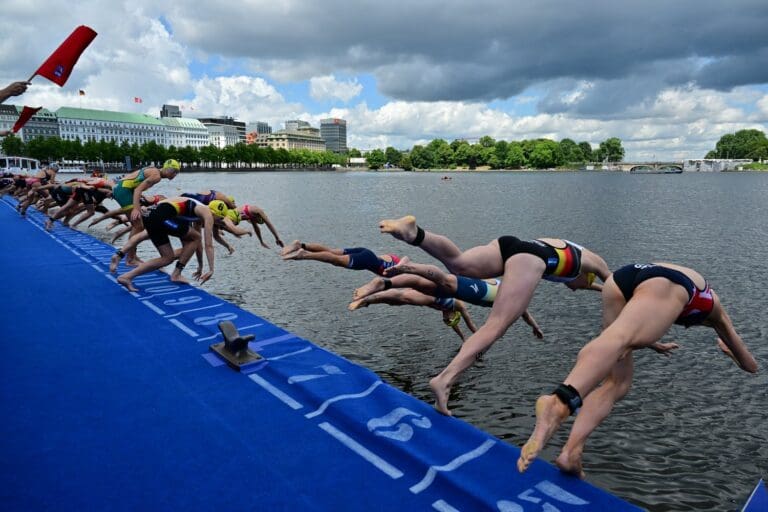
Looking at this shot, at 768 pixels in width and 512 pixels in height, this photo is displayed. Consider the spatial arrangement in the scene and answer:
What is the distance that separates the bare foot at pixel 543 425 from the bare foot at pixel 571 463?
909 millimetres

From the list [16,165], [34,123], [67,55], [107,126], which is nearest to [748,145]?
[16,165]

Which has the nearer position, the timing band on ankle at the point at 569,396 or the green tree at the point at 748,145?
the timing band on ankle at the point at 569,396

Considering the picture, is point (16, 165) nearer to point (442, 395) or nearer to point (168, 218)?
point (168, 218)

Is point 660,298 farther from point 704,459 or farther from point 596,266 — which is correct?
point 704,459

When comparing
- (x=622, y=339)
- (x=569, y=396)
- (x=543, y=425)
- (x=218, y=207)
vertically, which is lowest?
(x=543, y=425)

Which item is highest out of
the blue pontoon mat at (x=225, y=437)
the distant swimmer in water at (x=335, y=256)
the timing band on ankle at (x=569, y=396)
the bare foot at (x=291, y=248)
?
the bare foot at (x=291, y=248)

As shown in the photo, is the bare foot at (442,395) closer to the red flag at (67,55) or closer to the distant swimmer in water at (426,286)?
the distant swimmer in water at (426,286)

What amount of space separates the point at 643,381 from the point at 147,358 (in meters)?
6.82

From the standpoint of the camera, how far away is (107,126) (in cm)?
17775

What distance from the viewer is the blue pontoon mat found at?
3494 millimetres

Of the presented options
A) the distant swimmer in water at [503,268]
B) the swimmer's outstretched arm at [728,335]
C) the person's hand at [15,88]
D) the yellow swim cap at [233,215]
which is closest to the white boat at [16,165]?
the yellow swim cap at [233,215]

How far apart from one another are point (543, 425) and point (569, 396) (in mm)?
255

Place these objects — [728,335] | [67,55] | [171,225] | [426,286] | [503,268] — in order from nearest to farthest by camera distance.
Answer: [728,335], [503,268], [426,286], [67,55], [171,225]

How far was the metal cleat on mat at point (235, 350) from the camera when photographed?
→ 5789 mm
